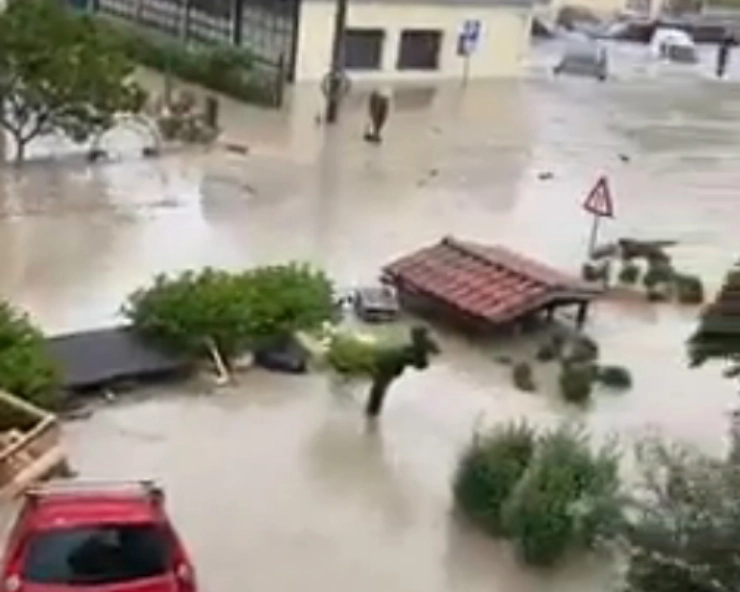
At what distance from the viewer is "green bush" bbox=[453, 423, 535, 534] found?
14.6 meters

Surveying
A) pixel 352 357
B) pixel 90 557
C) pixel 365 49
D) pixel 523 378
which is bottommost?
pixel 523 378

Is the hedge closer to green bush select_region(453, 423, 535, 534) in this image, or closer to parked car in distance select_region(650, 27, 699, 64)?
parked car in distance select_region(650, 27, 699, 64)

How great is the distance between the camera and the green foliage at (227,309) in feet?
59.6

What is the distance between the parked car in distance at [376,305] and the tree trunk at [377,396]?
3.38 metres

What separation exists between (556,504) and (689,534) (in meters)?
5.56

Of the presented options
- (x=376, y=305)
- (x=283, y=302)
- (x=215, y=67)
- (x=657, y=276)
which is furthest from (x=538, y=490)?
(x=215, y=67)

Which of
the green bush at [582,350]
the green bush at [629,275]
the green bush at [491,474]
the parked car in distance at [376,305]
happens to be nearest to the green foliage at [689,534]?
the green bush at [491,474]

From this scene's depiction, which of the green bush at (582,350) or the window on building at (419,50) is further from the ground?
the window on building at (419,50)

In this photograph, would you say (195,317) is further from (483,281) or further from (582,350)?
(582,350)

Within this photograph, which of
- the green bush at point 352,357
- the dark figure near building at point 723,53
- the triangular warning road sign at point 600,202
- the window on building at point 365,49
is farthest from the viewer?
the dark figure near building at point 723,53

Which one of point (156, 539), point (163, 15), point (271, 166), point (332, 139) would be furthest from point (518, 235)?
point (163, 15)

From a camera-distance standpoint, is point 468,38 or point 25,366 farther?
point 468,38

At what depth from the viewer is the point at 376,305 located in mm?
20953

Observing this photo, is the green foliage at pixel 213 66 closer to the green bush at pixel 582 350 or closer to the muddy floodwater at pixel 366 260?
the muddy floodwater at pixel 366 260
